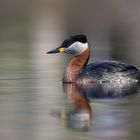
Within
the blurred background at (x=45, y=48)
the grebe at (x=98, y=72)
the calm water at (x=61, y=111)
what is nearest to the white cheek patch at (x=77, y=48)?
the grebe at (x=98, y=72)

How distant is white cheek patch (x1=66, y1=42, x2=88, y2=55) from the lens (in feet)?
59.8

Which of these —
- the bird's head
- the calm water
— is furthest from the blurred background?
the bird's head

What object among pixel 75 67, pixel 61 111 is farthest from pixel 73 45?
pixel 61 111

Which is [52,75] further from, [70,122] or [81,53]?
[70,122]

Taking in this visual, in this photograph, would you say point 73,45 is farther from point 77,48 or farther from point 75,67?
point 75,67

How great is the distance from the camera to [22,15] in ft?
131

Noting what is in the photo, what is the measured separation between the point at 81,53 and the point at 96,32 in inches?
571

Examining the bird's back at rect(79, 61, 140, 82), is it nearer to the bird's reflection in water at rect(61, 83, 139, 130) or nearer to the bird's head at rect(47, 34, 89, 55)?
the bird's reflection in water at rect(61, 83, 139, 130)

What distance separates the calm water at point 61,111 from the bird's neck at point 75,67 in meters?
0.28

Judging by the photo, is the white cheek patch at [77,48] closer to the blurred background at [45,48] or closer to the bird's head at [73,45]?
the bird's head at [73,45]

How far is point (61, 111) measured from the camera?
1354 cm

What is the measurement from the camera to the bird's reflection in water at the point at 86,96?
12641 millimetres

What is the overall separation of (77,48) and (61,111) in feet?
16.3

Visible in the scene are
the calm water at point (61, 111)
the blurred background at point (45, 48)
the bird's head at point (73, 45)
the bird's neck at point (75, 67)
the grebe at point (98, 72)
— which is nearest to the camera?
the calm water at point (61, 111)
